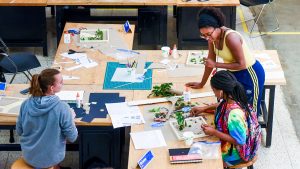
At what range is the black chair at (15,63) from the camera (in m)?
Result: 7.12

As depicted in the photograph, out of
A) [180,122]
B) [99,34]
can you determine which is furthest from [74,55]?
[180,122]

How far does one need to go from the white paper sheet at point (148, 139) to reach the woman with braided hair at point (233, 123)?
0.37 m

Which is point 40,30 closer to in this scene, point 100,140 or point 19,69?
point 19,69

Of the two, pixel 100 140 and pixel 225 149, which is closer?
pixel 225 149

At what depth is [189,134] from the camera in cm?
502

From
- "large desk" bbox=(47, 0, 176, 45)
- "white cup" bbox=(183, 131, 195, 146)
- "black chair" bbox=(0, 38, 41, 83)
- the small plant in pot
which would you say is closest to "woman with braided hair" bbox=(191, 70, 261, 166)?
"white cup" bbox=(183, 131, 195, 146)

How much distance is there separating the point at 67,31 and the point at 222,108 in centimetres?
293

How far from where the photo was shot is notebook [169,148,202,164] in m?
4.76

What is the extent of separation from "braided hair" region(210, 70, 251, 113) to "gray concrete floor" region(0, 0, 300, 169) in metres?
1.53

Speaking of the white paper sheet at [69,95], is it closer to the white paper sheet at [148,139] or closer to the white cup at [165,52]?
the white paper sheet at [148,139]

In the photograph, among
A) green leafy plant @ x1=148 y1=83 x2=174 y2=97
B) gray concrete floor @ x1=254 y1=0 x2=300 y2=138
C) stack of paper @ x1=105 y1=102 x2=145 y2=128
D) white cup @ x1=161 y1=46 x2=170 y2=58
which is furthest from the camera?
gray concrete floor @ x1=254 y1=0 x2=300 y2=138

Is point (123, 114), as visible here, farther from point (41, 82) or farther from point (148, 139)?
point (41, 82)

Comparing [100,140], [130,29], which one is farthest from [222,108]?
[130,29]

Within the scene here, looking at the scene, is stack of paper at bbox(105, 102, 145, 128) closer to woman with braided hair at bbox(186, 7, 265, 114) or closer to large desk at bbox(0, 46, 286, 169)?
large desk at bbox(0, 46, 286, 169)
